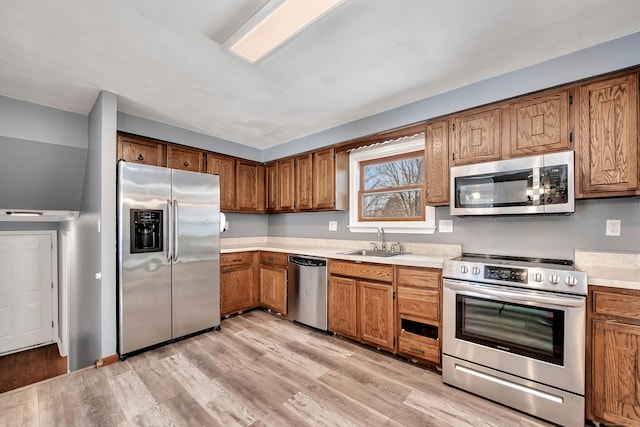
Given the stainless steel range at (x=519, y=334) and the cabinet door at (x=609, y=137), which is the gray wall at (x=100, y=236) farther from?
the cabinet door at (x=609, y=137)

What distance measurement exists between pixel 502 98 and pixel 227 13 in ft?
7.41

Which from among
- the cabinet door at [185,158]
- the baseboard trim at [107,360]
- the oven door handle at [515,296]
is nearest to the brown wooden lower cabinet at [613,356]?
the oven door handle at [515,296]

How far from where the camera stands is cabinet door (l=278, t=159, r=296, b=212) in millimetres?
4184

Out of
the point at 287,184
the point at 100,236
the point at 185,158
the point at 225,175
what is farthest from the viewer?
the point at 287,184

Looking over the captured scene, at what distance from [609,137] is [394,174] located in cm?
191

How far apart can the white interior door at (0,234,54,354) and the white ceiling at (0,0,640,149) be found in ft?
8.17

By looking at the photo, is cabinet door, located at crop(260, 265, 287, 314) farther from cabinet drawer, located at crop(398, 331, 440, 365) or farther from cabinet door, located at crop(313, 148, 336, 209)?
cabinet drawer, located at crop(398, 331, 440, 365)

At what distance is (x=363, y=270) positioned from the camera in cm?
290

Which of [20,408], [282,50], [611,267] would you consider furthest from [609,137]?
[20,408]

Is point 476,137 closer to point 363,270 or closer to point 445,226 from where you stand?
point 445,226

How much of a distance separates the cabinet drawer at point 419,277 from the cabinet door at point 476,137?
3.46ft

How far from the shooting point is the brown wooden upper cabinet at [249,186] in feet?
14.0

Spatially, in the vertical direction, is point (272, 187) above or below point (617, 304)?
above

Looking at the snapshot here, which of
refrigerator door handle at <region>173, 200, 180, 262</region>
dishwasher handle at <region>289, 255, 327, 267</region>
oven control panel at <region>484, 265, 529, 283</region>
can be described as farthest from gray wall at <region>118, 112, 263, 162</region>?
oven control panel at <region>484, 265, 529, 283</region>
